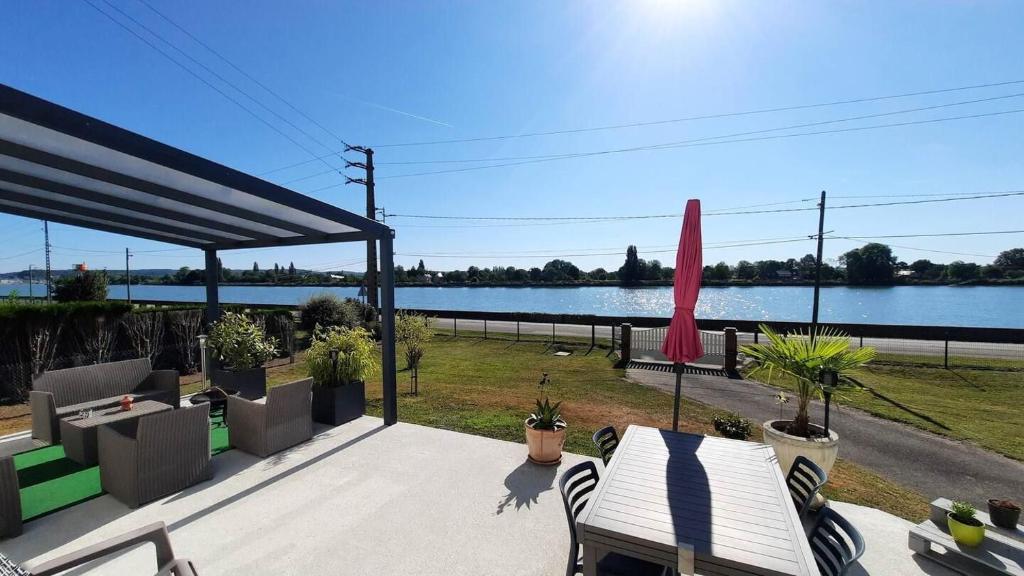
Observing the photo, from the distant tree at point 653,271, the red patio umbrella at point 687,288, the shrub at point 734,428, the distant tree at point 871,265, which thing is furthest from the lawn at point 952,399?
the distant tree at point 653,271

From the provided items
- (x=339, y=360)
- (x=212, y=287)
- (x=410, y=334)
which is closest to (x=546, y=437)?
(x=339, y=360)

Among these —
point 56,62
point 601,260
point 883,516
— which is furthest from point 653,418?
point 601,260

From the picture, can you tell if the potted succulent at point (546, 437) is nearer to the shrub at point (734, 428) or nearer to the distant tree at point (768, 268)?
the shrub at point (734, 428)

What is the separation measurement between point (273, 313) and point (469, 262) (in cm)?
3924

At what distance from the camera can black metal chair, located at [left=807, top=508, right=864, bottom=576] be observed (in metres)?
1.77

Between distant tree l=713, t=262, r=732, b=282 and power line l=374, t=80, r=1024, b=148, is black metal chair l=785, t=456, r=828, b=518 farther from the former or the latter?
distant tree l=713, t=262, r=732, b=282

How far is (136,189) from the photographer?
3779 mm

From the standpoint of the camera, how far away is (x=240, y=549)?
2.66 m

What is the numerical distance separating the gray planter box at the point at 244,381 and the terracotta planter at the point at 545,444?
4524 millimetres

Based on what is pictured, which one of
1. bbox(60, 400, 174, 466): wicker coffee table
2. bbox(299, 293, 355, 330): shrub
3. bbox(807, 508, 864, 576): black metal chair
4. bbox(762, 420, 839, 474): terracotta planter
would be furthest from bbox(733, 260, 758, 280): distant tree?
bbox(60, 400, 174, 466): wicker coffee table

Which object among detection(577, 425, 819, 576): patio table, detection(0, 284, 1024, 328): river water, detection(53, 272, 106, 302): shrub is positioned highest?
detection(53, 272, 106, 302): shrub

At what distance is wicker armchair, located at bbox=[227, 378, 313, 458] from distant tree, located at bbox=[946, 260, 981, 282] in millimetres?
65275

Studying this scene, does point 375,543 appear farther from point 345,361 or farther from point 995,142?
point 995,142

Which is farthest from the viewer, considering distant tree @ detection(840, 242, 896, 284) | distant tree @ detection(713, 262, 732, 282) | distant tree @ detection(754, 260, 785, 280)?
distant tree @ detection(713, 262, 732, 282)
